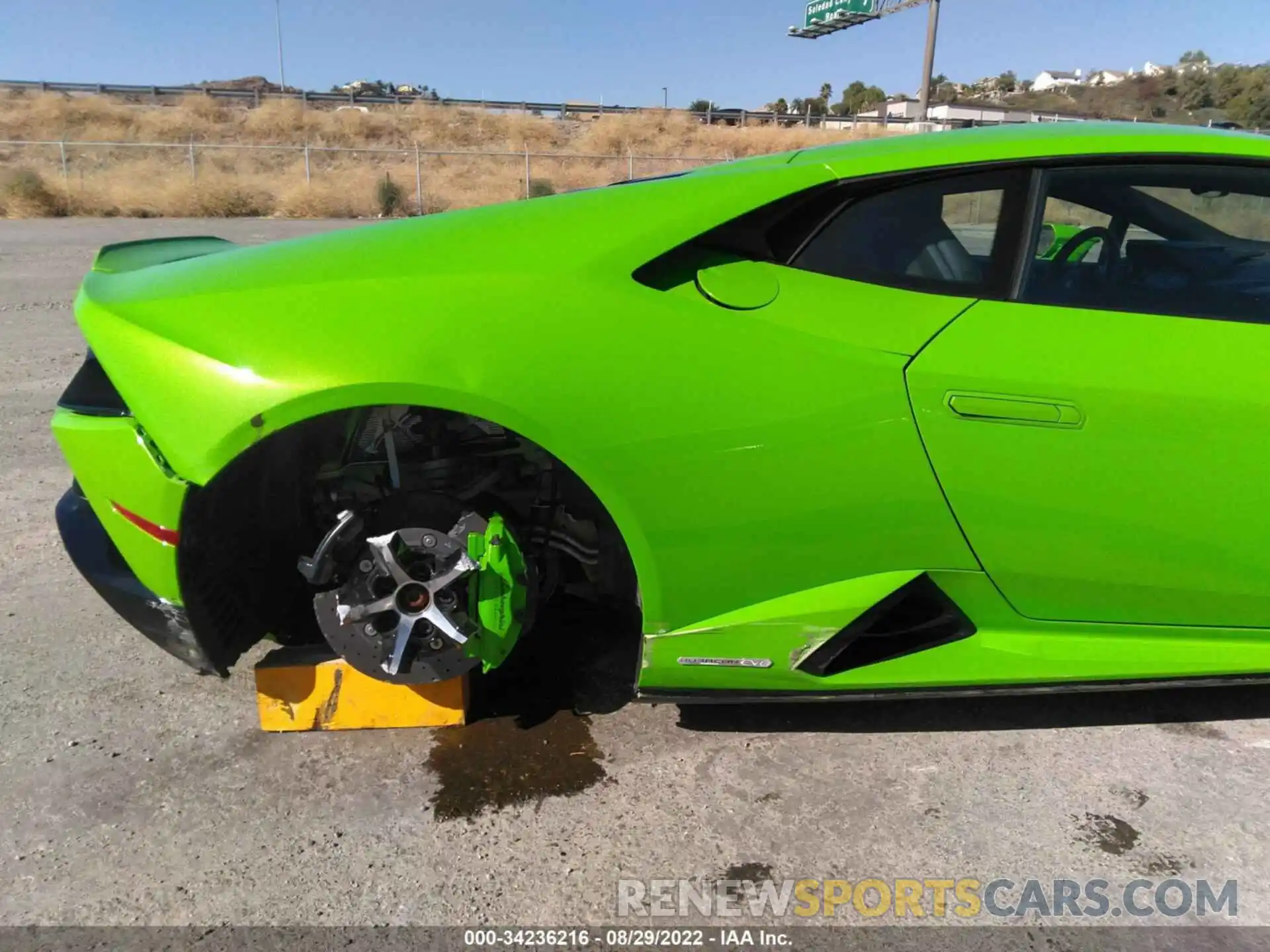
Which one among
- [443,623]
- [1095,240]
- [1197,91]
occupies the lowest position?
[443,623]

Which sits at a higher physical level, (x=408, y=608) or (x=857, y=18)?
(x=857, y=18)

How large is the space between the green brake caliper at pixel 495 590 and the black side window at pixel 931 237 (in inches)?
37.8

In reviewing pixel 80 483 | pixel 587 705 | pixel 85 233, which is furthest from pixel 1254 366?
pixel 85 233

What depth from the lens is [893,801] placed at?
2.19 metres

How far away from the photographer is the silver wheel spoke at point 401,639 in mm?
2162

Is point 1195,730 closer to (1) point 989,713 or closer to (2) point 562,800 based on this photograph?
(1) point 989,713

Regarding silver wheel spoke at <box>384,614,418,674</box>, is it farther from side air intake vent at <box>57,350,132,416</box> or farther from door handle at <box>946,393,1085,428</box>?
door handle at <box>946,393,1085,428</box>

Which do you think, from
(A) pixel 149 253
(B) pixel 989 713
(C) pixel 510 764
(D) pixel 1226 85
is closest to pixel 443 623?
(C) pixel 510 764

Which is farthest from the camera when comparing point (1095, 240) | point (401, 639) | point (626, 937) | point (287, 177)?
point (287, 177)

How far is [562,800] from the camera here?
2188 mm

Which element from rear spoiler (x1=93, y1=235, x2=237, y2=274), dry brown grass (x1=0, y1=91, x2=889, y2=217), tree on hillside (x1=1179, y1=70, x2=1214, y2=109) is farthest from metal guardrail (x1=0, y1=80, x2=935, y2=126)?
rear spoiler (x1=93, y1=235, x2=237, y2=274)

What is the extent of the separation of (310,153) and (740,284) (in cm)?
3293

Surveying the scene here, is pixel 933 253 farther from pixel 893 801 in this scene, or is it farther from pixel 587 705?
pixel 587 705

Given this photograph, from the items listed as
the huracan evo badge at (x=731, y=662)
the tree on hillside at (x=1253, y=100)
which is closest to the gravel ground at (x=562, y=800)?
the huracan evo badge at (x=731, y=662)
